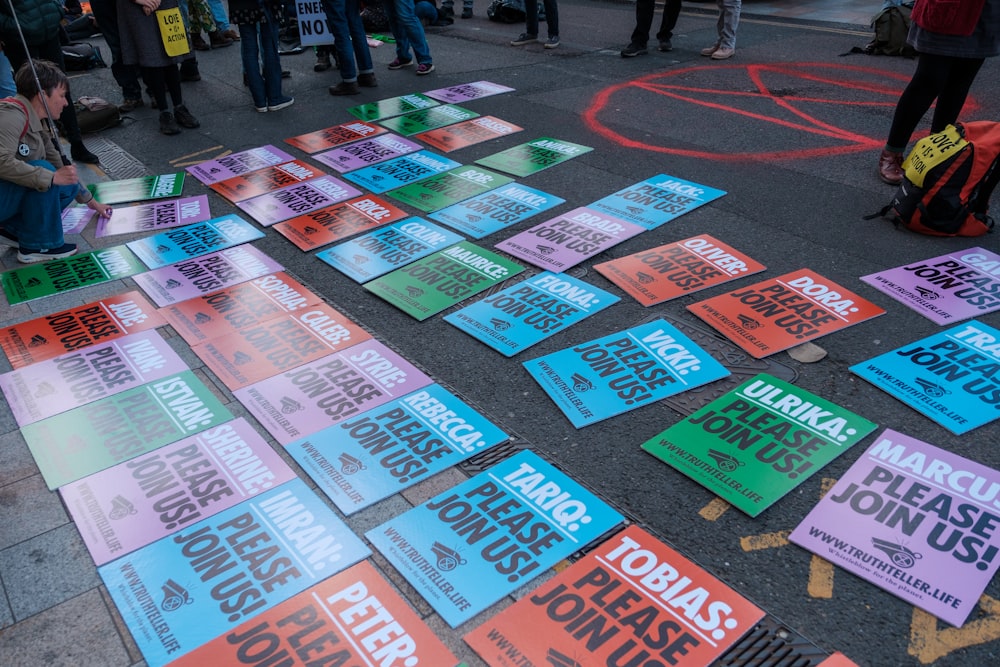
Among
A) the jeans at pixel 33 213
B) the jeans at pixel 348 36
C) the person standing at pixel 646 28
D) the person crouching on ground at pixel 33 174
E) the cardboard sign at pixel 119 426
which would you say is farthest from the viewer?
the person standing at pixel 646 28

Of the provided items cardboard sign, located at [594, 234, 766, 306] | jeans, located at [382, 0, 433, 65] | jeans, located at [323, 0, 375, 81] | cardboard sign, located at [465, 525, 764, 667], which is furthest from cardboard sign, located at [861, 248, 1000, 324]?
jeans, located at [382, 0, 433, 65]

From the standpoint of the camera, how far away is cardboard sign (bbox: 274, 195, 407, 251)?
15.8ft

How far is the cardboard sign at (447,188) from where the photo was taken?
5.23 meters

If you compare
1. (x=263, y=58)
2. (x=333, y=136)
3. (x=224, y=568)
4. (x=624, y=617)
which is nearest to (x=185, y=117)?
(x=263, y=58)

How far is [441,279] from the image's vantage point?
423cm

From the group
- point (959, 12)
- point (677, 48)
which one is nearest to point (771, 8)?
point (677, 48)

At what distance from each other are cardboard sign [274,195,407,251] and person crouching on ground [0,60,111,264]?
132cm

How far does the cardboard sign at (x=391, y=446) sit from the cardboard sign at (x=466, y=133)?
3.50 meters

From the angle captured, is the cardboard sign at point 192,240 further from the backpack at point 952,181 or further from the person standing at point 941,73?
the person standing at point 941,73

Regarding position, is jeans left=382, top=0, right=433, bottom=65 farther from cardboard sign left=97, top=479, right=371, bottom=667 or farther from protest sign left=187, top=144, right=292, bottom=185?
cardboard sign left=97, top=479, right=371, bottom=667

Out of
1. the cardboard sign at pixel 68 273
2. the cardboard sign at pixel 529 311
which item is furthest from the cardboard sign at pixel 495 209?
the cardboard sign at pixel 68 273

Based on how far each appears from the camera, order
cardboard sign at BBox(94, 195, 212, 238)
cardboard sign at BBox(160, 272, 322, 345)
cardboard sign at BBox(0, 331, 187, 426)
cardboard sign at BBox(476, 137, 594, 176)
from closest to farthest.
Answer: cardboard sign at BBox(0, 331, 187, 426)
cardboard sign at BBox(160, 272, 322, 345)
cardboard sign at BBox(94, 195, 212, 238)
cardboard sign at BBox(476, 137, 594, 176)

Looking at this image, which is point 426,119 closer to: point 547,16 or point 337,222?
point 337,222

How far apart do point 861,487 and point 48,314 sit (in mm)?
4114
